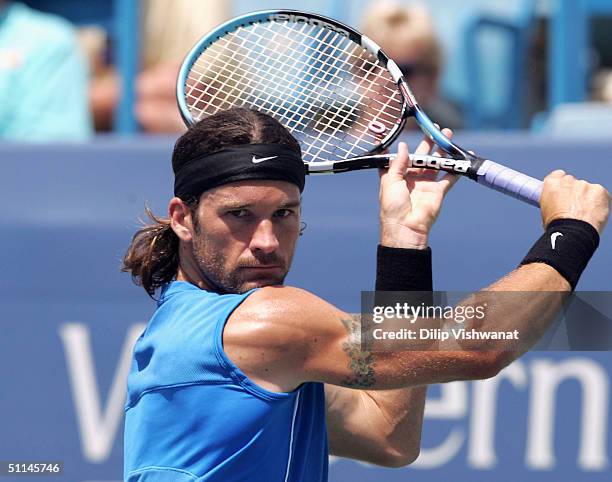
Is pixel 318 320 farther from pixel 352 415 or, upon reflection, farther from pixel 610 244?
pixel 610 244

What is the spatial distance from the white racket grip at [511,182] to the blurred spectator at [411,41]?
7.85 feet

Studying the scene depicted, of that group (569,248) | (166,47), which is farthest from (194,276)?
(166,47)

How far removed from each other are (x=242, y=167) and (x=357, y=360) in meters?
0.49

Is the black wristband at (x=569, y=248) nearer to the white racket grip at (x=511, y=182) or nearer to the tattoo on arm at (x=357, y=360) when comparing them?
the white racket grip at (x=511, y=182)

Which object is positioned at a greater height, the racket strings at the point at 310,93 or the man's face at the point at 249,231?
the racket strings at the point at 310,93

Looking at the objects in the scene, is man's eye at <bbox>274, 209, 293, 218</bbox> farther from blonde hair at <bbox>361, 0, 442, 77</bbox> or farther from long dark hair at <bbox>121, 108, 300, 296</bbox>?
blonde hair at <bbox>361, 0, 442, 77</bbox>

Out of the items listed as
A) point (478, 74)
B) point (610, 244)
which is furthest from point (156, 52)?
point (610, 244)

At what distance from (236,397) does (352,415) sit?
1.68ft

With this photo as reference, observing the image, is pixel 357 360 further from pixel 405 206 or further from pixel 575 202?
pixel 575 202

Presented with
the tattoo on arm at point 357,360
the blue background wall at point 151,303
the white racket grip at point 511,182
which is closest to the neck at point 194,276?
the tattoo on arm at point 357,360

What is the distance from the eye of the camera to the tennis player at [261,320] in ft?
8.63

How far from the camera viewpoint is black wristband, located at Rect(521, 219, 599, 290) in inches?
102

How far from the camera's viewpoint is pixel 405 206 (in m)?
2.69

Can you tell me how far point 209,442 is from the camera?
104 inches
